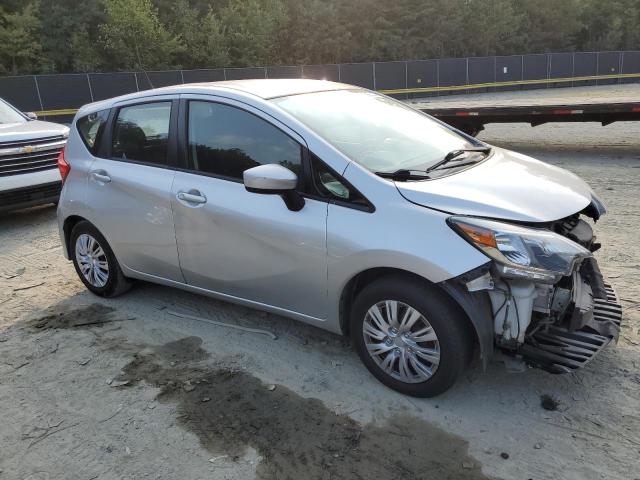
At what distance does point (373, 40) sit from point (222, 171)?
137ft

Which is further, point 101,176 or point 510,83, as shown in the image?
point 510,83

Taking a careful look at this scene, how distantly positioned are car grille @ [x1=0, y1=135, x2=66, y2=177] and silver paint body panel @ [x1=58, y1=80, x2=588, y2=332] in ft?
10.5

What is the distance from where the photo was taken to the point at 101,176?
173 inches

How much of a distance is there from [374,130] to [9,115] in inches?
266

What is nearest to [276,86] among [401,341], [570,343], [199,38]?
[401,341]

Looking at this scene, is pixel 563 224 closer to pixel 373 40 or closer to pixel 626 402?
pixel 626 402

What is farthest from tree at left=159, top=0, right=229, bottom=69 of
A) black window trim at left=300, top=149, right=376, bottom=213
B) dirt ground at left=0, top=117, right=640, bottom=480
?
black window trim at left=300, top=149, right=376, bottom=213

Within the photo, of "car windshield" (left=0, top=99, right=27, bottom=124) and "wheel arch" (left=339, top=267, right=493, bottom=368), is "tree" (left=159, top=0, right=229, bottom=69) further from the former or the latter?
"wheel arch" (left=339, top=267, right=493, bottom=368)

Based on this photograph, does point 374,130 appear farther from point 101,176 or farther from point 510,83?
point 510,83

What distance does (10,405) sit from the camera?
3.36 metres

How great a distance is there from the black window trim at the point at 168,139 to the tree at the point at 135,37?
31674mm

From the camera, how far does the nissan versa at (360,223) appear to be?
9.43ft

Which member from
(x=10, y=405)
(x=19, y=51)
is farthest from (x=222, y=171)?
(x=19, y=51)

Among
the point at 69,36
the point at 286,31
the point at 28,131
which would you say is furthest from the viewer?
the point at 286,31
